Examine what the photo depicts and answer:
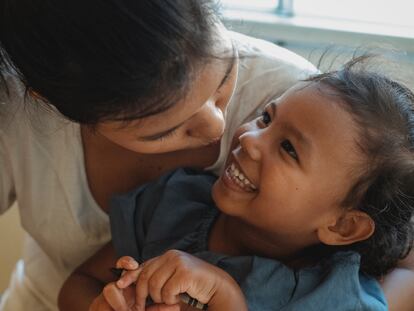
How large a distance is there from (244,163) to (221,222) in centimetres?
17

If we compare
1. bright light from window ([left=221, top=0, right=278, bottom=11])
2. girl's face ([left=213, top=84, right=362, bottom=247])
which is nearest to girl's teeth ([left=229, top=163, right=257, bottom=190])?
girl's face ([left=213, top=84, right=362, bottom=247])

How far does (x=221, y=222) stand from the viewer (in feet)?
3.41

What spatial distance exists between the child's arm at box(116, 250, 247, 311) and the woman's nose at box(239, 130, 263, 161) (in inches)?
7.3

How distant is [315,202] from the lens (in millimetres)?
906

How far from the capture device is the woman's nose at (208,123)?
75 cm

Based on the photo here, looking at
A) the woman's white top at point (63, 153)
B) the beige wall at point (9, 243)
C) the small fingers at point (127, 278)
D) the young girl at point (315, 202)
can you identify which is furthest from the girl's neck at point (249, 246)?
the beige wall at point (9, 243)

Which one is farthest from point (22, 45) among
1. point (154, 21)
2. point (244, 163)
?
point (244, 163)

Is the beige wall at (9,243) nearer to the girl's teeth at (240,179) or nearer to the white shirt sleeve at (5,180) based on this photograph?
the white shirt sleeve at (5,180)

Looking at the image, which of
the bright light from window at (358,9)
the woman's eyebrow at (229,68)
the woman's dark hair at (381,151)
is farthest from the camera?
the bright light from window at (358,9)

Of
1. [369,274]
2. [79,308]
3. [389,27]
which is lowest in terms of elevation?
[79,308]

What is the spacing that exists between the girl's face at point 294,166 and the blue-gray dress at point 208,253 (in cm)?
8

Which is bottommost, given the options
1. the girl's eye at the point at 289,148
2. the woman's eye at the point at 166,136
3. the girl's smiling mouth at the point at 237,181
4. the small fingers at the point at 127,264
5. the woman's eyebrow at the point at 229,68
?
the small fingers at the point at 127,264

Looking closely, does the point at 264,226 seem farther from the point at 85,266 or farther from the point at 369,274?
the point at 85,266

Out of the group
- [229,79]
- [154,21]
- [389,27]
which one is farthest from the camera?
[389,27]
